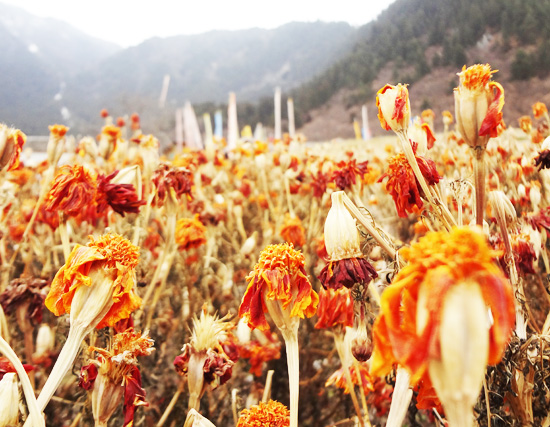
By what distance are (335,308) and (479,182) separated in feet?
1.06

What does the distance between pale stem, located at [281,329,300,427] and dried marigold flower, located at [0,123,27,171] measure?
626mm

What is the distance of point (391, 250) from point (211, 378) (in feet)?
1.07

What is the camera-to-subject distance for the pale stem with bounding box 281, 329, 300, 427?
0.38 metres

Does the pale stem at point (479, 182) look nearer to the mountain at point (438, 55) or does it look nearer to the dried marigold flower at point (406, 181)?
the dried marigold flower at point (406, 181)

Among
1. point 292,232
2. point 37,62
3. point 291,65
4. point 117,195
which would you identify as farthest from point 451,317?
point 291,65

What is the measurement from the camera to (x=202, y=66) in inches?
905

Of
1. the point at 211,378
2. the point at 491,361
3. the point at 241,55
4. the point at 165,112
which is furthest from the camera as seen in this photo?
the point at 241,55

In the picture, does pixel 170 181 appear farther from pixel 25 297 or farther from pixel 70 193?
pixel 25 297

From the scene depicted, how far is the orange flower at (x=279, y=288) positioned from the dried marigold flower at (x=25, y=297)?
22.6 inches

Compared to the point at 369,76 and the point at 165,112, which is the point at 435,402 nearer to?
the point at 369,76

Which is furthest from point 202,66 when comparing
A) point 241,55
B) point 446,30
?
point 446,30

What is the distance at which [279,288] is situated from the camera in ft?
1.42

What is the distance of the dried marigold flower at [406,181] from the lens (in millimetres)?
546

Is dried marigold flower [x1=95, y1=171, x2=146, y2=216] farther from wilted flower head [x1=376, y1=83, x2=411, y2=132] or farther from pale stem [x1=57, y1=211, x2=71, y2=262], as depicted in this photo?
wilted flower head [x1=376, y1=83, x2=411, y2=132]
